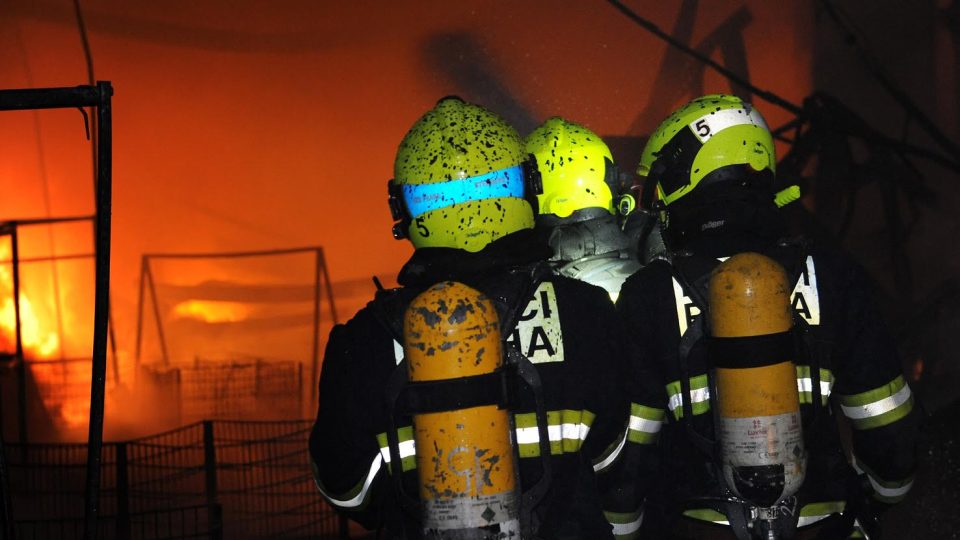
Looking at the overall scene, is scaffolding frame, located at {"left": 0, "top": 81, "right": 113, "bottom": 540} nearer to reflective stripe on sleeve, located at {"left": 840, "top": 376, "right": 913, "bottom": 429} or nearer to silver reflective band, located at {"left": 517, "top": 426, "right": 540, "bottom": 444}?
silver reflective band, located at {"left": 517, "top": 426, "right": 540, "bottom": 444}

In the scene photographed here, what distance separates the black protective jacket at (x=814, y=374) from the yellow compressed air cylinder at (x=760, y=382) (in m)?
0.23

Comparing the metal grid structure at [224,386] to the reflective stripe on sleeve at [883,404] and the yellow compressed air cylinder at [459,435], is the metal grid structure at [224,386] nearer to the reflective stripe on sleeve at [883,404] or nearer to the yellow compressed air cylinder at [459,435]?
the reflective stripe on sleeve at [883,404]

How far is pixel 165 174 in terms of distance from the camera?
35.0 feet

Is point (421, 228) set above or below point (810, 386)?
above

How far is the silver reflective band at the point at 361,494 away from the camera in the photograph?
7.72 feet

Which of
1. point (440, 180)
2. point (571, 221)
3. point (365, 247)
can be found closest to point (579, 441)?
point (440, 180)

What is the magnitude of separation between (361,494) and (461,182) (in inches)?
30.4

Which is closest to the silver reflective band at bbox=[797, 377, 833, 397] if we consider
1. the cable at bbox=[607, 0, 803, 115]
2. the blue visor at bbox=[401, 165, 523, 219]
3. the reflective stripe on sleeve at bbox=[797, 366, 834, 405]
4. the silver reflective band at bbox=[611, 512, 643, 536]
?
the reflective stripe on sleeve at bbox=[797, 366, 834, 405]

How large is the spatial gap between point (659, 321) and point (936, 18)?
698 centimetres

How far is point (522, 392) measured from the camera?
2.21 meters

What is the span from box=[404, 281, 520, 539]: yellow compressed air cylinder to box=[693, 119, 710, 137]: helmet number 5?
1.12 metres

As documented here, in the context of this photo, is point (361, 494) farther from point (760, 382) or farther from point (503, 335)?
point (760, 382)

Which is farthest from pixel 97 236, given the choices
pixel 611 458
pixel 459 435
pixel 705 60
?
pixel 705 60

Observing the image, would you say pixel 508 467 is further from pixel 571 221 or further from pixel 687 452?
pixel 571 221
